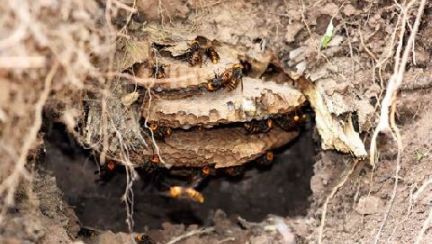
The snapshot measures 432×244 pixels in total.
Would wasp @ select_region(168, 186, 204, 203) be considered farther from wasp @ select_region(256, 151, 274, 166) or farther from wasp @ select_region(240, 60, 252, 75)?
wasp @ select_region(240, 60, 252, 75)

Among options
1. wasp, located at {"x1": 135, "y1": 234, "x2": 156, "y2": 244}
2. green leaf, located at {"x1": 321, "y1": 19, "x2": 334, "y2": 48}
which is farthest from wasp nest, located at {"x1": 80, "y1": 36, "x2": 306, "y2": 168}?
wasp, located at {"x1": 135, "y1": 234, "x2": 156, "y2": 244}

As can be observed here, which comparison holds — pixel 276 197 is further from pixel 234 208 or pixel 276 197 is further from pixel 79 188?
pixel 79 188

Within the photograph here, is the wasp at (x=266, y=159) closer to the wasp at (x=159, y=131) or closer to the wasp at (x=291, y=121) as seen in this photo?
the wasp at (x=291, y=121)

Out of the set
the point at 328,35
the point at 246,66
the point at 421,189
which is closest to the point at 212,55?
the point at 246,66

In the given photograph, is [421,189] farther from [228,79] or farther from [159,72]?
[159,72]

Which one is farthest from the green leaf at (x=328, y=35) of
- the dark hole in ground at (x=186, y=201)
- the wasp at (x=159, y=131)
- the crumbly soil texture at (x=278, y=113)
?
the wasp at (x=159, y=131)

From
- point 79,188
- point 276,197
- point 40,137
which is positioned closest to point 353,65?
point 276,197

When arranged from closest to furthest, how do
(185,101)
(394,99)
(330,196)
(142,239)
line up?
(394,99), (185,101), (330,196), (142,239)
